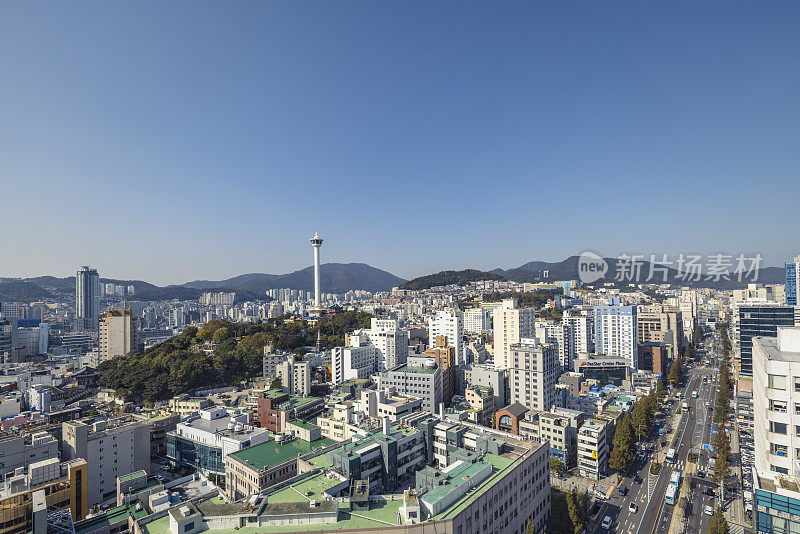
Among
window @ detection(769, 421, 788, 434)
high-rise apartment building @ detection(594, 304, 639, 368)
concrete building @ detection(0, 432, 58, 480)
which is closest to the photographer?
window @ detection(769, 421, 788, 434)

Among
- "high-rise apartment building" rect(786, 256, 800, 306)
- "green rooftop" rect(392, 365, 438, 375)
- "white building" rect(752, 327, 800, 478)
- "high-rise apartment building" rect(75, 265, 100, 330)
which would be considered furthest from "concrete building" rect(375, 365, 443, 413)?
"high-rise apartment building" rect(75, 265, 100, 330)

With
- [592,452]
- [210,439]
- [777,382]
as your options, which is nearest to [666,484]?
[592,452]

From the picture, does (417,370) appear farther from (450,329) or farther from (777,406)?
(777,406)

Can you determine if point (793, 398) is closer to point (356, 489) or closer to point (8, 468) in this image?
point (356, 489)

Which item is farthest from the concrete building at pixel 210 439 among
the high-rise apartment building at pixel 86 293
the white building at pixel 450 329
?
the high-rise apartment building at pixel 86 293

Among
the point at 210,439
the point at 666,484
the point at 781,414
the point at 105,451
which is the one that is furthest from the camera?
the point at 210,439

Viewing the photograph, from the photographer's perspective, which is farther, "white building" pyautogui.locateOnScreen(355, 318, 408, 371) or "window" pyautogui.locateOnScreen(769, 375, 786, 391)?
"white building" pyautogui.locateOnScreen(355, 318, 408, 371)

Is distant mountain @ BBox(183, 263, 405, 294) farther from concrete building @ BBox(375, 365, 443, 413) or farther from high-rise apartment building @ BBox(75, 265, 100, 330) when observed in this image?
concrete building @ BBox(375, 365, 443, 413)
